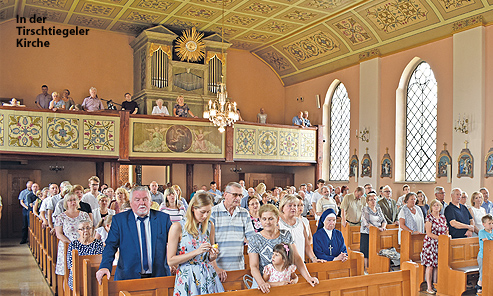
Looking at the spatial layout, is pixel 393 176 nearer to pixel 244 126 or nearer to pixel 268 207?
pixel 244 126

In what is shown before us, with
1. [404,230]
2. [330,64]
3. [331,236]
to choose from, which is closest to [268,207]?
[331,236]

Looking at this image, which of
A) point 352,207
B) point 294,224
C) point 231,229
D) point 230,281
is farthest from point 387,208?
point 230,281

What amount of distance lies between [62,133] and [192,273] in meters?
11.0

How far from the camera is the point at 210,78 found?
18156 mm

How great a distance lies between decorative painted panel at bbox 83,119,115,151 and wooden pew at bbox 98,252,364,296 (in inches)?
410

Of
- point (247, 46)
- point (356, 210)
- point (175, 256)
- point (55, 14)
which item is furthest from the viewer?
point (247, 46)

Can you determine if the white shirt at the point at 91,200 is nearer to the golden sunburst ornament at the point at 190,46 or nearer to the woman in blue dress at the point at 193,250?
the woman in blue dress at the point at 193,250

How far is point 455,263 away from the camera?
7.52 m

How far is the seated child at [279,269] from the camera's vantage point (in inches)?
159

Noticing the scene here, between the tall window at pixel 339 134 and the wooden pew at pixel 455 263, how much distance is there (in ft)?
32.8

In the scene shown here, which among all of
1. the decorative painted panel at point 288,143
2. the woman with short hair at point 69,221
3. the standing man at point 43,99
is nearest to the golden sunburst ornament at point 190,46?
the decorative painted panel at point 288,143

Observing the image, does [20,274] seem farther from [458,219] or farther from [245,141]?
[245,141]

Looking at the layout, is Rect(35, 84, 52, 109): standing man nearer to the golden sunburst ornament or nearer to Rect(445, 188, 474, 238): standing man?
the golden sunburst ornament

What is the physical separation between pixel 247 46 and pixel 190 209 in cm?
1644
